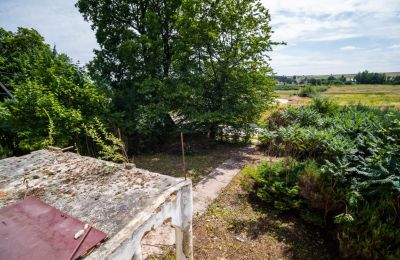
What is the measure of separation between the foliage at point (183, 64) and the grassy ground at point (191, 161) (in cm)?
121

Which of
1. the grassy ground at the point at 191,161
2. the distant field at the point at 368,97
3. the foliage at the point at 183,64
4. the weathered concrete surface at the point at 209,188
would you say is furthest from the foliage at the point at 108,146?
the distant field at the point at 368,97

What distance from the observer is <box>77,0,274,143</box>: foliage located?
9.59 m

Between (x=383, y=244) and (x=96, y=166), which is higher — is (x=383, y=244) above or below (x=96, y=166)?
below

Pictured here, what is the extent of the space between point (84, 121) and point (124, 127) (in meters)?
1.93

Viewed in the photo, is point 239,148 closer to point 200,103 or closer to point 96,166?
point 200,103

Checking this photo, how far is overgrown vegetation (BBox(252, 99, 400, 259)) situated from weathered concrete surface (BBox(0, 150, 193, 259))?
295 cm

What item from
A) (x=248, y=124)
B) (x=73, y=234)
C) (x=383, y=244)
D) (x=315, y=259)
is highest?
(x=73, y=234)

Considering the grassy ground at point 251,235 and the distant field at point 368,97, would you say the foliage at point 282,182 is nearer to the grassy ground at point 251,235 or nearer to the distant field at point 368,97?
the grassy ground at point 251,235

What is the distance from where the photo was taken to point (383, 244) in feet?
11.4

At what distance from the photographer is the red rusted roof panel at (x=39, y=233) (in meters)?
1.54

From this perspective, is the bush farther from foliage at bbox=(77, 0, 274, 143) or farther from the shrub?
the shrub

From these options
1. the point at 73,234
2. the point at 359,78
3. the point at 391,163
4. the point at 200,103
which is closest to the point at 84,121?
the point at 200,103

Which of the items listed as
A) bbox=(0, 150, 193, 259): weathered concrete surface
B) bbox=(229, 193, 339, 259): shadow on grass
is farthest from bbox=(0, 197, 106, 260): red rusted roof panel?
bbox=(229, 193, 339, 259): shadow on grass

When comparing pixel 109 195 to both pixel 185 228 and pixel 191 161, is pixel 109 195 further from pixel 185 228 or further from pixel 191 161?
pixel 191 161
